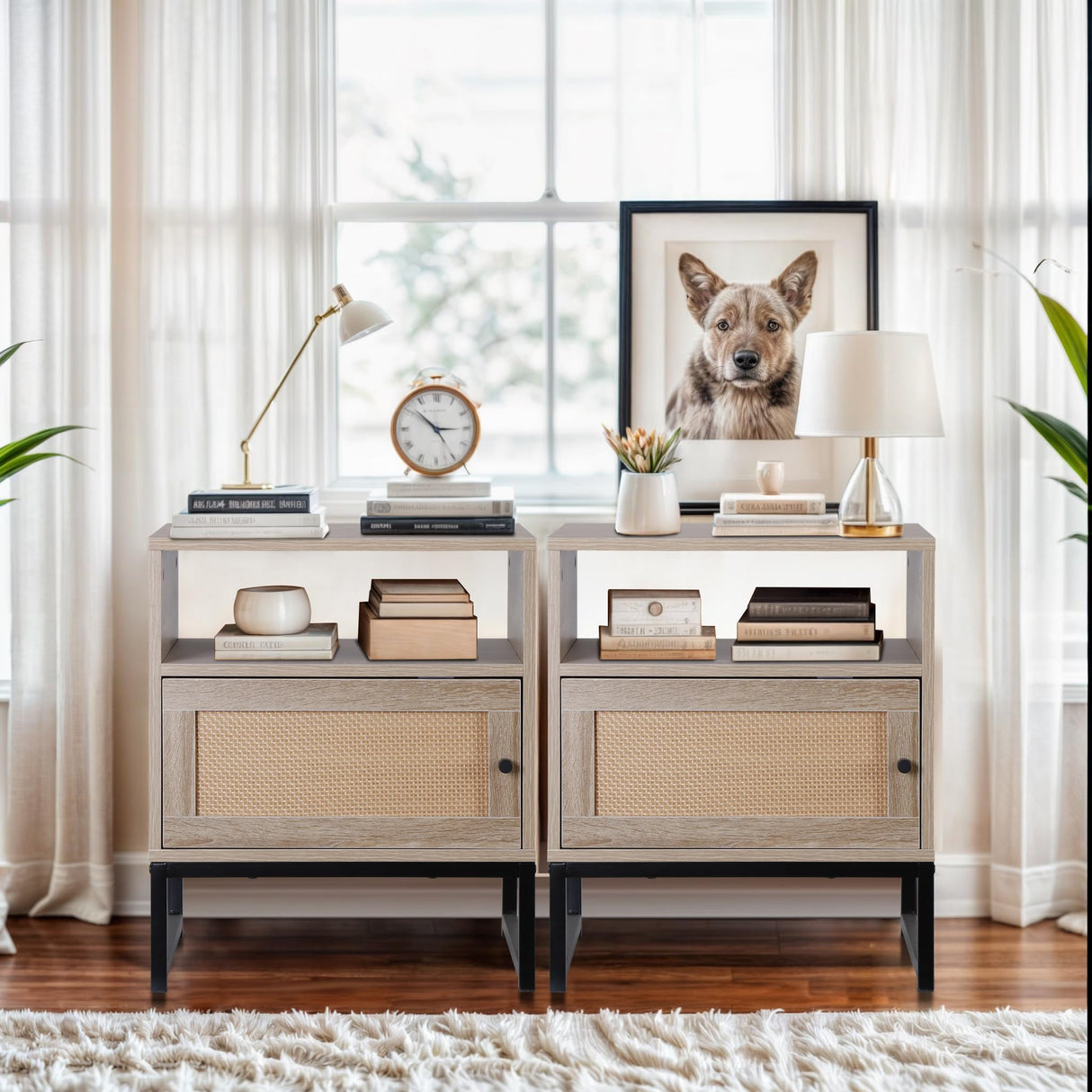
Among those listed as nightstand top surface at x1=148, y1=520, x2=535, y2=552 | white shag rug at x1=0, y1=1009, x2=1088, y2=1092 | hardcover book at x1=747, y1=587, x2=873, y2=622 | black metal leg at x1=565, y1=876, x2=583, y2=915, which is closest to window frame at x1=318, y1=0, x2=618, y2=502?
nightstand top surface at x1=148, y1=520, x2=535, y2=552

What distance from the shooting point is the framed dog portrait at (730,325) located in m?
2.75

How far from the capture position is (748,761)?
238cm

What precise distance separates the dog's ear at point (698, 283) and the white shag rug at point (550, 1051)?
5.14ft

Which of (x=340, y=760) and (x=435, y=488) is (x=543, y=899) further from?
(x=435, y=488)

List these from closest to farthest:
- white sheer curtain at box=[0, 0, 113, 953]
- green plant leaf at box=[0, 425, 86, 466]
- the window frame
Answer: green plant leaf at box=[0, 425, 86, 466] → white sheer curtain at box=[0, 0, 113, 953] → the window frame

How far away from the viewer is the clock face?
8.29 feet

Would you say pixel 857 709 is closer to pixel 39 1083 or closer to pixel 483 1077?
pixel 483 1077

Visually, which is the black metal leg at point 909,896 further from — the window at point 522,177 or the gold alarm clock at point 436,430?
the gold alarm clock at point 436,430

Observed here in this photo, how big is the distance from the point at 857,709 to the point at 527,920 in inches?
31.5

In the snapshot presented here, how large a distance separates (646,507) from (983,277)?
101cm

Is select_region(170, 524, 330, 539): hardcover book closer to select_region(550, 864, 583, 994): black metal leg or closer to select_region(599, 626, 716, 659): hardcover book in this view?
select_region(599, 626, 716, 659): hardcover book

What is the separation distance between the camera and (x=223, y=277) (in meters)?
2.74

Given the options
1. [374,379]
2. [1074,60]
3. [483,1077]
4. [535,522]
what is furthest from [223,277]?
[1074,60]

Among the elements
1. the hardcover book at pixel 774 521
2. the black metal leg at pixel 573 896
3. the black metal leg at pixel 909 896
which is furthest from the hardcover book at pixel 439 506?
the black metal leg at pixel 909 896
